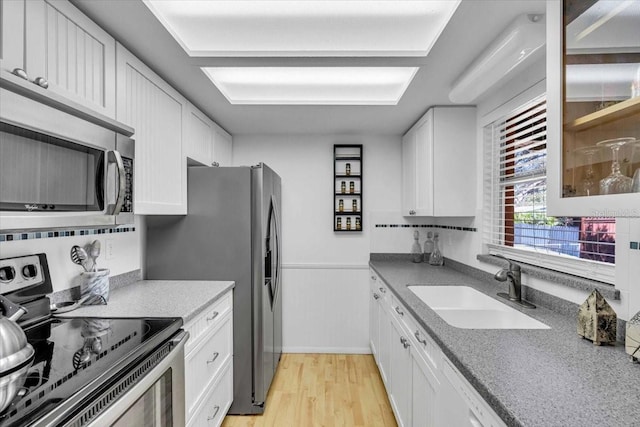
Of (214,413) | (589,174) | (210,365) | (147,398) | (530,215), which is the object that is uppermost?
(589,174)

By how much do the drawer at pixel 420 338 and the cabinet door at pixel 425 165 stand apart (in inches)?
39.2

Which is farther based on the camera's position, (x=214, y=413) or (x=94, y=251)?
(x=214, y=413)

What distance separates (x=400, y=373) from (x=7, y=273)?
1.96 metres

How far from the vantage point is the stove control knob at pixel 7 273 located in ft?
4.13

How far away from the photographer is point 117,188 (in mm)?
1353

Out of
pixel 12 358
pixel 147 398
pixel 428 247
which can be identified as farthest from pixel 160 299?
pixel 428 247

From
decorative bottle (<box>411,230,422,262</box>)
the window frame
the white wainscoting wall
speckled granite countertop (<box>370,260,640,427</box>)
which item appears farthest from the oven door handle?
decorative bottle (<box>411,230,422,262</box>)

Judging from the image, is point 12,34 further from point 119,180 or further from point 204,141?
point 204,141

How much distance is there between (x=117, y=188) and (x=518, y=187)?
7.23 ft

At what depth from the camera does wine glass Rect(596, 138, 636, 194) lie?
2.71ft

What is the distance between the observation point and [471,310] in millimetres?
1885

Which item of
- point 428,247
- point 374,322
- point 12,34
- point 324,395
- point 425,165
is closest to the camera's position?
point 12,34

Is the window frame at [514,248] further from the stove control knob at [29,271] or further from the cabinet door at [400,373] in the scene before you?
the stove control knob at [29,271]

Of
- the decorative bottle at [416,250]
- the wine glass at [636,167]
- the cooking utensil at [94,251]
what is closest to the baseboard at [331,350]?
the decorative bottle at [416,250]
